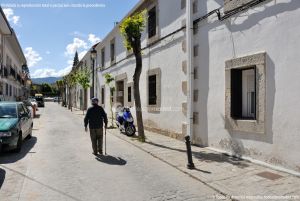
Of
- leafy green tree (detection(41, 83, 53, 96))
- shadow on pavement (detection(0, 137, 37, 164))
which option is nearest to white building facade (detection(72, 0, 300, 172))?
shadow on pavement (detection(0, 137, 37, 164))

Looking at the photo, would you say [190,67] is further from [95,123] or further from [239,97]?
[95,123]

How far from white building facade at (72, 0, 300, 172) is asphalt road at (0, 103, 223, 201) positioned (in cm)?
206

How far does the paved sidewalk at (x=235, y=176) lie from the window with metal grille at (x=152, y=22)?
6755mm

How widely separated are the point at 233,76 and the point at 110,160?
3830 mm

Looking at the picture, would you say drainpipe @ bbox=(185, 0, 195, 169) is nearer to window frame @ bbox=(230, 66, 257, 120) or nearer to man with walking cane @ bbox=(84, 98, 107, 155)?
window frame @ bbox=(230, 66, 257, 120)

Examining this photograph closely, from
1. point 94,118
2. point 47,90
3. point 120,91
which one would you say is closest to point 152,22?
point 120,91

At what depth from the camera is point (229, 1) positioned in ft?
29.8

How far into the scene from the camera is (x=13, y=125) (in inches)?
379

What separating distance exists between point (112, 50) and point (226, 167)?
16852 mm

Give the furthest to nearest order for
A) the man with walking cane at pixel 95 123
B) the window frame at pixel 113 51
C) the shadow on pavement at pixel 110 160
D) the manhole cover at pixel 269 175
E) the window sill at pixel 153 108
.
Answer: the window frame at pixel 113 51, the window sill at pixel 153 108, the man with walking cane at pixel 95 123, the shadow on pavement at pixel 110 160, the manhole cover at pixel 269 175

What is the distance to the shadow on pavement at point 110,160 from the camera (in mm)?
8528

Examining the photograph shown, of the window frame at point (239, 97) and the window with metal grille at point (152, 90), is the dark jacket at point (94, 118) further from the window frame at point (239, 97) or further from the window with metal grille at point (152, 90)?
the window with metal grille at point (152, 90)

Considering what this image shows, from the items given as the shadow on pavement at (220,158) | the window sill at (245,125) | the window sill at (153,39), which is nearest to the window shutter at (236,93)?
the window sill at (245,125)

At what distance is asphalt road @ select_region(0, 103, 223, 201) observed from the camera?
577 centimetres
